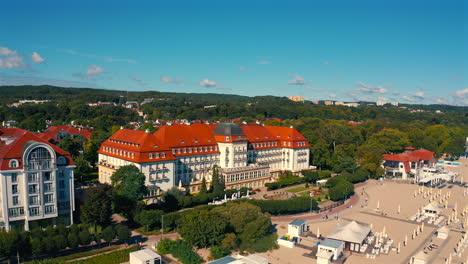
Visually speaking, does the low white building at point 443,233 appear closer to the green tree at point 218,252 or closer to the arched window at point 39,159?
the green tree at point 218,252

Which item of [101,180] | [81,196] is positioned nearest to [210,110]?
[101,180]

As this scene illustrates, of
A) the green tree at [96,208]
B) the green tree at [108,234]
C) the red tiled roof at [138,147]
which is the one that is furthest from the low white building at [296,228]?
the green tree at [96,208]

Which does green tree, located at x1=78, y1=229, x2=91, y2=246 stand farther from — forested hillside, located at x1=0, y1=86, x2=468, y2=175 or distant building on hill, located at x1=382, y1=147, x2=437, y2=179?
distant building on hill, located at x1=382, y1=147, x2=437, y2=179

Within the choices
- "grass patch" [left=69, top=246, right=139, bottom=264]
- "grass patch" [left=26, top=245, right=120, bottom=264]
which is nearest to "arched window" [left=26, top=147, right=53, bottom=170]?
"grass patch" [left=26, top=245, right=120, bottom=264]

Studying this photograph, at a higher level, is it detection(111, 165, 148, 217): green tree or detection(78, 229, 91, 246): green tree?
detection(111, 165, 148, 217): green tree

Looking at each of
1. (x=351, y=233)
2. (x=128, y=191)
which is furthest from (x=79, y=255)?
(x=351, y=233)

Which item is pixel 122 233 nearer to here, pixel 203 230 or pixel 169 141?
pixel 203 230
